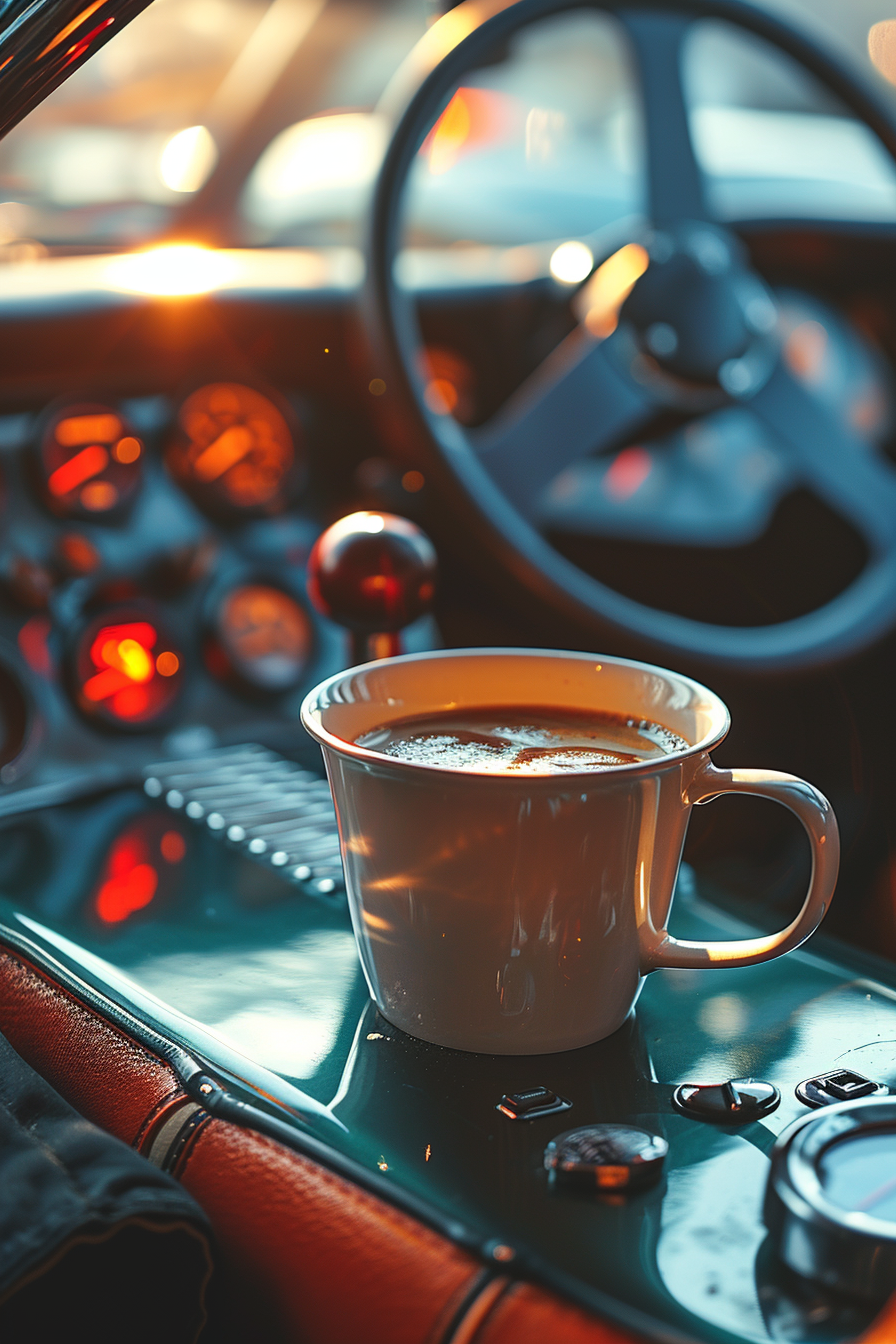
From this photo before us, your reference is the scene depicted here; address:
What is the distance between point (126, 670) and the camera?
3.10ft

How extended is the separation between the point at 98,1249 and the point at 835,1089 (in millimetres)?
262

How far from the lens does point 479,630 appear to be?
A: 1.21m

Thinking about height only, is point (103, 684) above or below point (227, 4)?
below

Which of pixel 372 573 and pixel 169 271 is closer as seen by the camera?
pixel 372 573

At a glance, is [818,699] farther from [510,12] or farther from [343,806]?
[343,806]

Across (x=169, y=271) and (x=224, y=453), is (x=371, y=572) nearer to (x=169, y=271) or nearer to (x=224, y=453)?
(x=224, y=453)

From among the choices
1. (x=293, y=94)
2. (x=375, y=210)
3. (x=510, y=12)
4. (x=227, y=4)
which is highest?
(x=227, y=4)

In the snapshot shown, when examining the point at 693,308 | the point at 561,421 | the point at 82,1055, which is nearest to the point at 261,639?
the point at 561,421

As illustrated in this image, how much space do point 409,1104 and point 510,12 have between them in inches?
29.2

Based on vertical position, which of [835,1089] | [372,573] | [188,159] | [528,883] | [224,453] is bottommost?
[835,1089]

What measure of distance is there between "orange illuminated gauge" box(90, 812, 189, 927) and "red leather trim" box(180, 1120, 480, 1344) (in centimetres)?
20

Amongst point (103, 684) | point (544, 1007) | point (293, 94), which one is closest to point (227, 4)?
point (293, 94)

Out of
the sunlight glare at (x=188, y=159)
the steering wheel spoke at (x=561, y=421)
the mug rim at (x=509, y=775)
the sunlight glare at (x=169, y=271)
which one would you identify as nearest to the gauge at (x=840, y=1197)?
the mug rim at (x=509, y=775)

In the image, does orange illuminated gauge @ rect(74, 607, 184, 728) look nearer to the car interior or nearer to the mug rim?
the car interior
